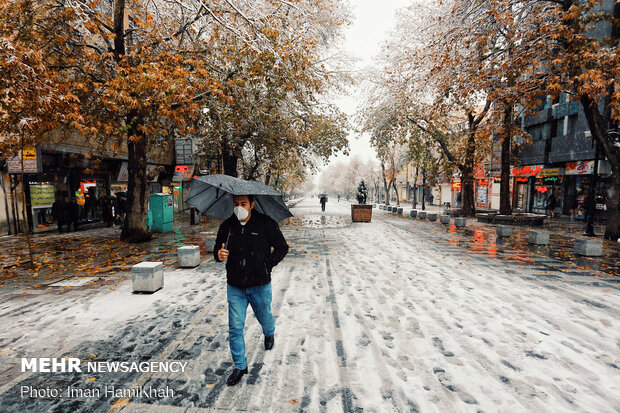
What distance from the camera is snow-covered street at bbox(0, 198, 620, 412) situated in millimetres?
3047

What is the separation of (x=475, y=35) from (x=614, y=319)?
11.2 metres

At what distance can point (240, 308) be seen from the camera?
3.24m

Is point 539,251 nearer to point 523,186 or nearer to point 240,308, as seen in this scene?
point 240,308

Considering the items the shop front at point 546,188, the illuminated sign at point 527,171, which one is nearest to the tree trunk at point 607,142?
the shop front at point 546,188

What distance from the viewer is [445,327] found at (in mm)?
4660

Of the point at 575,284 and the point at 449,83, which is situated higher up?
the point at 449,83

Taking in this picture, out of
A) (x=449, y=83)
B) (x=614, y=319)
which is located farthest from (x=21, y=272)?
(x=449, y=83)

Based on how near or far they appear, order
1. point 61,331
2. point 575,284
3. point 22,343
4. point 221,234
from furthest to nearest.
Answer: point 575,284, point 61,331, point 22,343, point 221,234

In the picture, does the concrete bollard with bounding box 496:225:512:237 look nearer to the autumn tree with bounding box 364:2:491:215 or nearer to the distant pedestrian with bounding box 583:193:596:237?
the distant pedestrian with bounding box 583:193:596:237

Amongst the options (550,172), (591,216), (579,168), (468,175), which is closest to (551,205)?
(579,168)

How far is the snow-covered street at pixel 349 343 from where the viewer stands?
3.05 meters

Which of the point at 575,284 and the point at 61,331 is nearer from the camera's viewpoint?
the point at 61,331

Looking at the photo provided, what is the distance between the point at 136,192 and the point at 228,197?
9647 millimetres

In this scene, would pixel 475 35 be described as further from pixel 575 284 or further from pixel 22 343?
pixel 22 343
